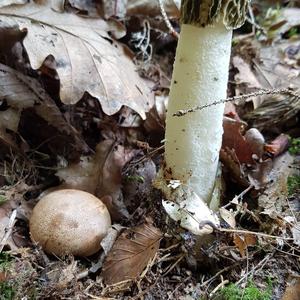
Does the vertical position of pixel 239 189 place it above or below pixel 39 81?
below

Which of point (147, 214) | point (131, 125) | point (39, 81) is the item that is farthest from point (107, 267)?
point (39, 81)

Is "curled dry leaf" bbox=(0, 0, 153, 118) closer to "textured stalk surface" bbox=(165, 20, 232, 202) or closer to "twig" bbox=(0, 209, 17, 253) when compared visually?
"textured stalk surface" bbox=(165, 20, 232, 202)

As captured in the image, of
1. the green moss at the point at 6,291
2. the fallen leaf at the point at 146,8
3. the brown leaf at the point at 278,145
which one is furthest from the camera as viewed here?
the fallen leaf at the point at 146,8

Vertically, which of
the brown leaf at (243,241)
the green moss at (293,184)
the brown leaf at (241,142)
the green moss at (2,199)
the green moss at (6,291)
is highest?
the brown leaf at (241,142)

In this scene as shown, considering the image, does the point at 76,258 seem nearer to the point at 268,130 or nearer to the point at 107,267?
the point at 107,267

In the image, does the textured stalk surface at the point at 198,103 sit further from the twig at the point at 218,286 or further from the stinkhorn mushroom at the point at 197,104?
the twig at the point at 218,286

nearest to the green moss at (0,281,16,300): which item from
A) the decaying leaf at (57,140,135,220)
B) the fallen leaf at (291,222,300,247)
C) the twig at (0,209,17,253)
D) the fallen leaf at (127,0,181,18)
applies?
the twig at (0,209,17,253)

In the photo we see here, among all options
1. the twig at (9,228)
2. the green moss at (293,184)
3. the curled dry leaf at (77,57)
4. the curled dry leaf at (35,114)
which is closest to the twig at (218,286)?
the green moss at (293,184)
